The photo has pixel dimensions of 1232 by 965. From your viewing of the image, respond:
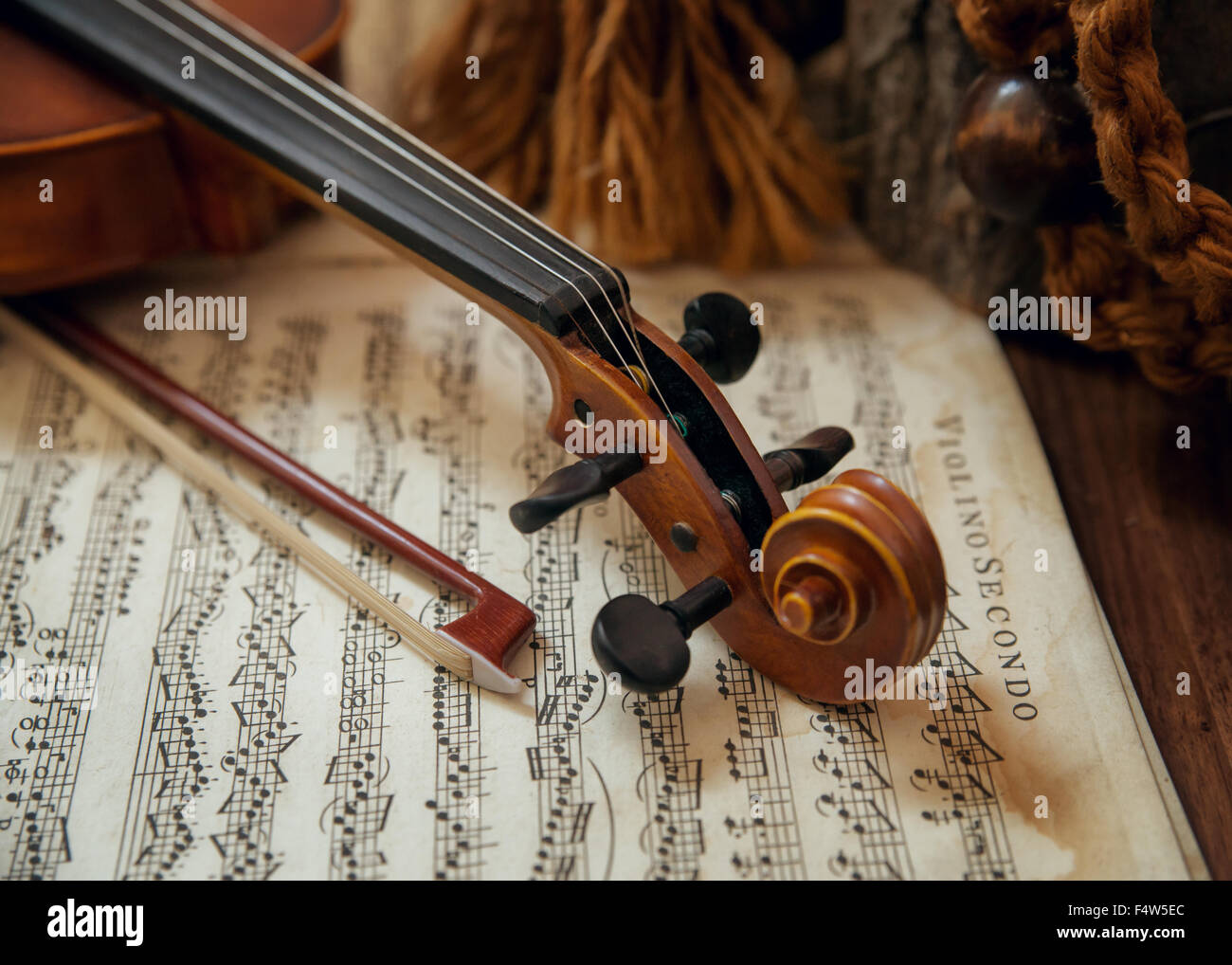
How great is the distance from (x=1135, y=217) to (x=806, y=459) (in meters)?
0.38

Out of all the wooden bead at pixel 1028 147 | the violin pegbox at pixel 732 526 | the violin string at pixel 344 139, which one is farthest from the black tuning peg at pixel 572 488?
the wooden bead at pixel 1028 147

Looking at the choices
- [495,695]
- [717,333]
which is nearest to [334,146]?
[717,333]

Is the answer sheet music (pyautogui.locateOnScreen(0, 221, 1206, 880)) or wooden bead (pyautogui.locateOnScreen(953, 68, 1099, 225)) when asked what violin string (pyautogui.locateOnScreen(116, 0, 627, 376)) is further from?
wooden bead (pyautogui.locateOnScreen(953, 68, 1099, 225))

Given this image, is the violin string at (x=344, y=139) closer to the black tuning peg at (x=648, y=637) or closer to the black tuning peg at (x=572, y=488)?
the black tuning peg at (x=572, y=488)

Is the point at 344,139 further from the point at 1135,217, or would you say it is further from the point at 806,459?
the point at 1135,217

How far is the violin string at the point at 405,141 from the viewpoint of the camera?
36.6 inches

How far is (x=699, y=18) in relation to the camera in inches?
50.9

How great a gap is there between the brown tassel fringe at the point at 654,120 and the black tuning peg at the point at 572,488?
0.57m

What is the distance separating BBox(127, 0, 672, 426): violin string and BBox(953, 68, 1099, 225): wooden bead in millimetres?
406

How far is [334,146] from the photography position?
1.05 meters

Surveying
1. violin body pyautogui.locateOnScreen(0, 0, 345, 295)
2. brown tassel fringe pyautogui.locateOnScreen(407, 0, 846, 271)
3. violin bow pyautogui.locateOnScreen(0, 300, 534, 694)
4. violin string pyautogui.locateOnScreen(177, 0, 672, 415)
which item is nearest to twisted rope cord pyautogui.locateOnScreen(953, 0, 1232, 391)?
brown tassel fringe pyautogui.locateOnScreen(407, 0, 846, 271)

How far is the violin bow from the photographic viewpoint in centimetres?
94
